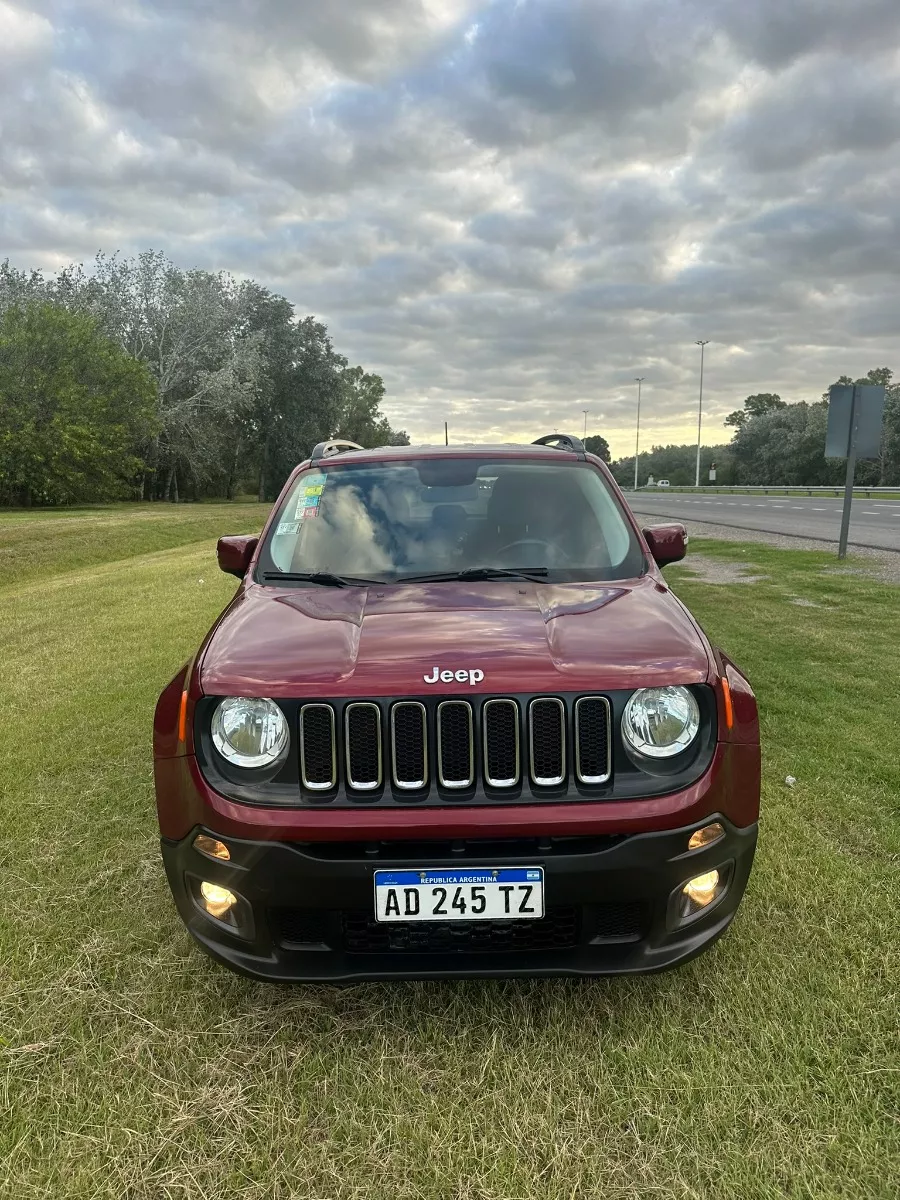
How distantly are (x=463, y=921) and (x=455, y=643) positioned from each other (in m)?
0.77

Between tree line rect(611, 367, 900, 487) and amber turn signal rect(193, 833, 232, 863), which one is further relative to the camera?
tree line rect(611, 367, 900, 487)

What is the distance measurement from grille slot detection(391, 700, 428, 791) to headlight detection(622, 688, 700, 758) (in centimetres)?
56

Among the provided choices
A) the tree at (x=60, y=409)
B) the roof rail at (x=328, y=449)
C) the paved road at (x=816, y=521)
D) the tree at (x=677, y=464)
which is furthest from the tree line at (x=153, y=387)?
the tree at (x=677, y=464)

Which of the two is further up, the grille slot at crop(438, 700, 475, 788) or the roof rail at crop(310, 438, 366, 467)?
the roof rail at crop(310, 438, 366, 467)

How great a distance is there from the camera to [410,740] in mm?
2191

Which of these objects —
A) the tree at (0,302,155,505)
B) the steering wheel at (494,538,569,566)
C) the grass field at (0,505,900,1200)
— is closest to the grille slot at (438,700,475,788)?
the grass field at (0,505,900,1200)

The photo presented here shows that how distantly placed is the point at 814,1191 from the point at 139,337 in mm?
44796

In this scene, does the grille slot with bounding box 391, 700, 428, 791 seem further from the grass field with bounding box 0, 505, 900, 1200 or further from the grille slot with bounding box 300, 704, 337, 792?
the grass field with bounding box 0, 505, 900, 1200

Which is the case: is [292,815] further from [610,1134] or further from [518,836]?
[610,1134]

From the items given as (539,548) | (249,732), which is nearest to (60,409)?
(539,548)

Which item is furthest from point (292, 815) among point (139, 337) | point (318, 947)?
point (139, 337)

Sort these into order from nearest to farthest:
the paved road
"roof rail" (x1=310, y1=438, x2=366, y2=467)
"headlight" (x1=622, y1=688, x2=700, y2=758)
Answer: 1. "headlight" (x1=622, y1=688, x2=700, y2=758)
2. "roof rail" (x1=310, y1=438, x2=366, y2=467)
3. the paved road

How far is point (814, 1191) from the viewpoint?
6.12ft

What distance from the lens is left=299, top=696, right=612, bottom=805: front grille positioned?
218cm
